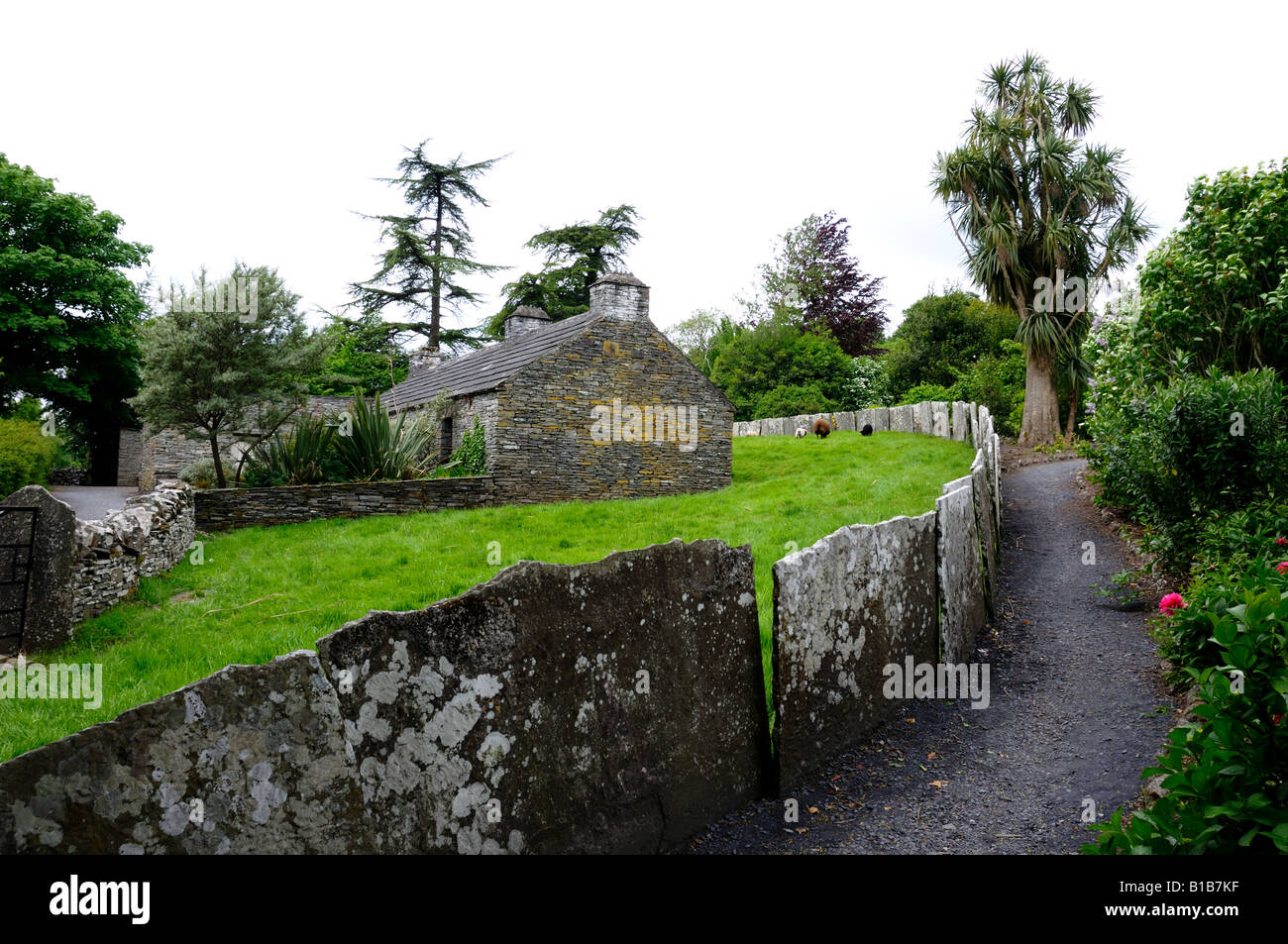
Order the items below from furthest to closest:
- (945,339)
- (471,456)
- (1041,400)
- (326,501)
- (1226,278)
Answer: (945,339)
(1041,400)
(471,456)
(326,501)
(1226,278)

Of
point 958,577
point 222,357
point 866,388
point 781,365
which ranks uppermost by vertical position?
point 781,365

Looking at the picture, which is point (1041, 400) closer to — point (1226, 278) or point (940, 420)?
point (940, 420)

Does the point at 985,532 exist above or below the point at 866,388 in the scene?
below

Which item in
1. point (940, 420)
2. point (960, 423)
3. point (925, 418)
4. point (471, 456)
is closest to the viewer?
point (471, 456)

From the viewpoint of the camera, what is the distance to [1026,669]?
691cm

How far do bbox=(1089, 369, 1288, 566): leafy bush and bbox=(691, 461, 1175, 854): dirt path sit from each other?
1.47 metres

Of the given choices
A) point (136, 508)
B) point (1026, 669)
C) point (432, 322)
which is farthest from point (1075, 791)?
point (432, 322)

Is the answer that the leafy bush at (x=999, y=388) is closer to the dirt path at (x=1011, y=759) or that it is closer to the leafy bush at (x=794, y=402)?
the leafy bush at (x=794, y=402)

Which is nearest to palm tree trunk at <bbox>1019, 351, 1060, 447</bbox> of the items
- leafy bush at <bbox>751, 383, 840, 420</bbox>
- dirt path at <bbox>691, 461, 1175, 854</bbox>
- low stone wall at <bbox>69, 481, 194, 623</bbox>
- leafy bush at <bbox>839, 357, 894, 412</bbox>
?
leafy bush at <bbox>751, 383, 840, 420</bbox>

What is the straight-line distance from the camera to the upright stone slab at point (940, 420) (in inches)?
1005

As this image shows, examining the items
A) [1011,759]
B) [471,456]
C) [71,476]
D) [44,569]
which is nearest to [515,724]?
[1011,759]

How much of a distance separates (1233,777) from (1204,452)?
7.20 m

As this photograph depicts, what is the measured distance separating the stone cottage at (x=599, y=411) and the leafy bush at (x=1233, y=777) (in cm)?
1690

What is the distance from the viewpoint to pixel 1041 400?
82.4 ft
